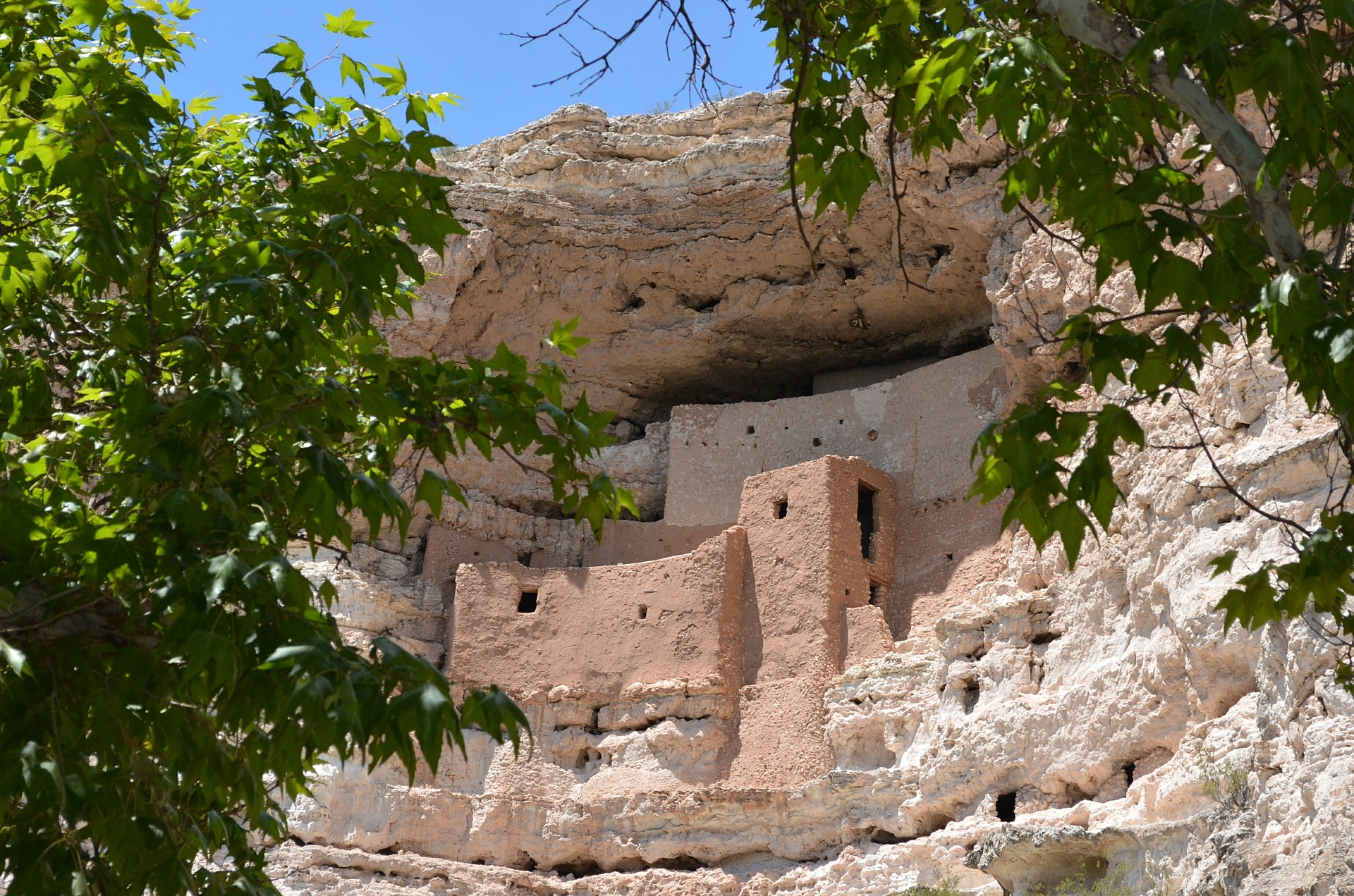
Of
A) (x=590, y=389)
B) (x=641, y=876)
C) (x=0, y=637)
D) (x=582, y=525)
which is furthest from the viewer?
(x=590, y=389)

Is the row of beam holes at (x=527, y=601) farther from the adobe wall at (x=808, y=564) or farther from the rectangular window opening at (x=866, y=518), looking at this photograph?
the rectangular window opening at (x=866, y=518)

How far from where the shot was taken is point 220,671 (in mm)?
3859

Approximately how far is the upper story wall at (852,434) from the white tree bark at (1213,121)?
1394 cm

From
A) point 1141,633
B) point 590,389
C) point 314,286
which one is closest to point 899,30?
point 314,286

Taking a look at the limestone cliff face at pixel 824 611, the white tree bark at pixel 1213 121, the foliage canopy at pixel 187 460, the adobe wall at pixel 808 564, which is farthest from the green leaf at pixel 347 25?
the adobe wall at pixel 808 564

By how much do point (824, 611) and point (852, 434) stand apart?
3.23 m

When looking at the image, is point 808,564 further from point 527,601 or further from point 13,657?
point 13,657

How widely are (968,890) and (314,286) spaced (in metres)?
10.3

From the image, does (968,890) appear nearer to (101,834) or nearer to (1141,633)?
(1141,633)

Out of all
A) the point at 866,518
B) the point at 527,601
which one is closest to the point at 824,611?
the point at 866,518

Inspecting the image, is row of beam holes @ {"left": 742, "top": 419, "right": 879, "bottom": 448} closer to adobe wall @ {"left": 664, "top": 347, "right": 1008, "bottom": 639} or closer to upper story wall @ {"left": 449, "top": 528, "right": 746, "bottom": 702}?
adobe wall @ {"left": 664, "top": 347, "right": 1008, "bottom": 639}

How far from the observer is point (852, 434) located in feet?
62.5

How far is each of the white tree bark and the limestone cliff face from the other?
577cm

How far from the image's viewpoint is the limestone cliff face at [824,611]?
11.7 metres
